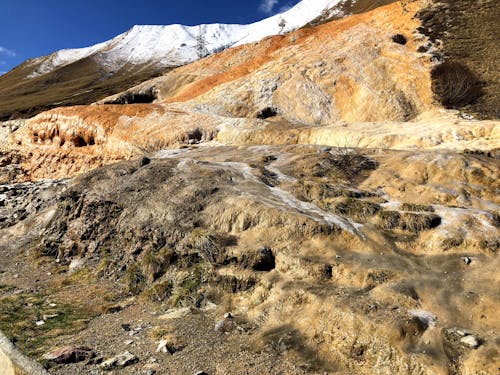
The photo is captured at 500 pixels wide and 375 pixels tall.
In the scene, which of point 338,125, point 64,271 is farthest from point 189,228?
point 338,125

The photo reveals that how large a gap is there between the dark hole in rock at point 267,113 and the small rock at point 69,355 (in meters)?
26.6

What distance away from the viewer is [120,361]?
1143 cm

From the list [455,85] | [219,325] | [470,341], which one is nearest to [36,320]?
[219,325]

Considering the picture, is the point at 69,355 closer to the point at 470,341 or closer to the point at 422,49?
the point at 470,341

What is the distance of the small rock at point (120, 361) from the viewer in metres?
11.2

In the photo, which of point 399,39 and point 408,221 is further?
point 399,39

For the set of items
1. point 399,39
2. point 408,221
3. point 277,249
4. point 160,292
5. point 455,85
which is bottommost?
point 160,292

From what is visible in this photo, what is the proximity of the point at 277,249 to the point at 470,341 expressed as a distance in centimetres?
660

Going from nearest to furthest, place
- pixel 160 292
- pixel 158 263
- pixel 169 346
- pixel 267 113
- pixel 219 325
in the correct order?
pixel 169 346, pixel 219 325, pixel 160 292, pixel 158 263, pixel 267 113

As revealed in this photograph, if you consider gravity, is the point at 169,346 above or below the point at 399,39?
below

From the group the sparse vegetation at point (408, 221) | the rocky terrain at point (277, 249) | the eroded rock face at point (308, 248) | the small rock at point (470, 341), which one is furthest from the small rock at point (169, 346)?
the sparse vegetation at point (408, 221)

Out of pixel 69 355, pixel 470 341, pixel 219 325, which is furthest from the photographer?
pixel 219 325

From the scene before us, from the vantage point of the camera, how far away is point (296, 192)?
18125 millimetres

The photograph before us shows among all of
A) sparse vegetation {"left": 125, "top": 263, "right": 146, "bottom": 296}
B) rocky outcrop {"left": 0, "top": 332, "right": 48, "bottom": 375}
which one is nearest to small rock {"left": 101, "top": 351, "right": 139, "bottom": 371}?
rocky outcrop {"left": 0, "top": 332, "right": 48, "bottom": 375}
